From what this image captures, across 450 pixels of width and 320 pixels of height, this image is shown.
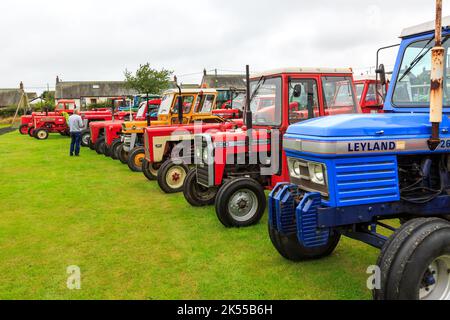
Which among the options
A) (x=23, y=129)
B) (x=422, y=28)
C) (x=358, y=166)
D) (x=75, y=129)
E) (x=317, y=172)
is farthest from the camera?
(x=23, y=129)

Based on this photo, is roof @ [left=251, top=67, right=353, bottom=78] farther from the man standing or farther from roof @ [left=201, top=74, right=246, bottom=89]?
roof @ [left=201, top=74, right=246, bottom=89]

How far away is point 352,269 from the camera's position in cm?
414

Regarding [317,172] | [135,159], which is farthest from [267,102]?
[135,159]

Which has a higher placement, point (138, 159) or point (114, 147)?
point (114, 147)

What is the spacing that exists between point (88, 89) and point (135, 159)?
1718 inches

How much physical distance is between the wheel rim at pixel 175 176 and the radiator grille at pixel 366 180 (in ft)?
16.7

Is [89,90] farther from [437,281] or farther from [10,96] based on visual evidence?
[437,281]

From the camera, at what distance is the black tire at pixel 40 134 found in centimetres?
1977

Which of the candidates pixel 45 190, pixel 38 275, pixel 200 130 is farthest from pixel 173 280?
pixel 45 190

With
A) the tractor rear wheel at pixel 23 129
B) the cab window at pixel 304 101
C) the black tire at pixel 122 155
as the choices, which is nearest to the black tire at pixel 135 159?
the black tire at pixel 122 155

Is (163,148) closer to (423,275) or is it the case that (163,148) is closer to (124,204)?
(124,204)

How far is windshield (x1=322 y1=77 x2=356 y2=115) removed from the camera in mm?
5625

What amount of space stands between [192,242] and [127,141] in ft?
22.1

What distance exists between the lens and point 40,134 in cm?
1983
